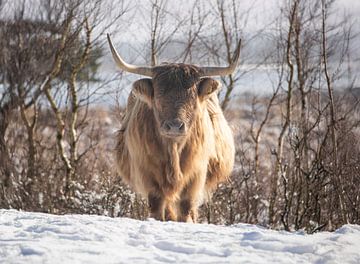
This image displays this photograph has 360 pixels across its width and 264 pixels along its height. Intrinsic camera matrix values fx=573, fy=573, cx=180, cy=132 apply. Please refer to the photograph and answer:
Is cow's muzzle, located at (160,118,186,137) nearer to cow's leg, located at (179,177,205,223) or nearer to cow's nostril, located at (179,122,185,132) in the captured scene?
cow's nostril, located at (179,122,185,132)

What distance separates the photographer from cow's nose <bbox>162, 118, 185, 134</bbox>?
670cm

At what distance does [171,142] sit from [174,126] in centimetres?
65

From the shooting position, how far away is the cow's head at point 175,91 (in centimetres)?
686

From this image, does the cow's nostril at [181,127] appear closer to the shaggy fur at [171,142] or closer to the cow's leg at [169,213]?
the shaggy fur at [171,142]

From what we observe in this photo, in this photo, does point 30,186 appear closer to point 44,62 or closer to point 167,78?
point 44,62

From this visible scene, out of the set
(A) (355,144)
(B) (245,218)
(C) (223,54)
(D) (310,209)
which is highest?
(C) (223,54)

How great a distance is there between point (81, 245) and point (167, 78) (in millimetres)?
3416

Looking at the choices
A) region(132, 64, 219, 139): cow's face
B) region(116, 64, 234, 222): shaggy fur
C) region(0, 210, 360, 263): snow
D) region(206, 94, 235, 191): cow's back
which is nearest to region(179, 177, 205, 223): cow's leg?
region(116, 64, 234, 222): shaggy fur

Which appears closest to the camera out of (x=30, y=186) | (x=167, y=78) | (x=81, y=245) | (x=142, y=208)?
(x=81, y=245)

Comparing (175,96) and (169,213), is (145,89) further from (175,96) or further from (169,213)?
(169,213)

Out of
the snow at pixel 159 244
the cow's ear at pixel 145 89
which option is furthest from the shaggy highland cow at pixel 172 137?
the snow at pixel 159 244

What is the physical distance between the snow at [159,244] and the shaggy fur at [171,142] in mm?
2297

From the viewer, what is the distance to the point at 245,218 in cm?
1081

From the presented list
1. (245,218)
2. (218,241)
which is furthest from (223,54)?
(218,241)
